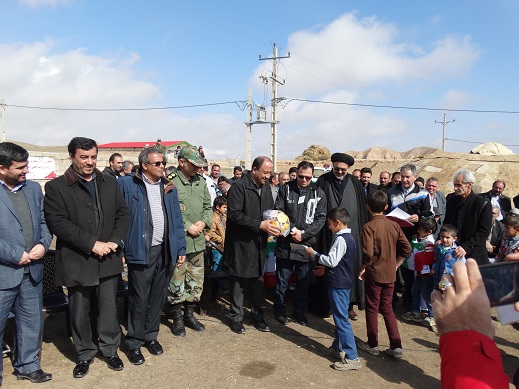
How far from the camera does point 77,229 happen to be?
3631 millimetres

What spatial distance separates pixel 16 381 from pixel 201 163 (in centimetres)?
287

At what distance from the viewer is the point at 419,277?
555 centimetres

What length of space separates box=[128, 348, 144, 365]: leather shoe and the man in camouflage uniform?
705mm

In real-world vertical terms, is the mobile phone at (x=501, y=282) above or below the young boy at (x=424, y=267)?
above

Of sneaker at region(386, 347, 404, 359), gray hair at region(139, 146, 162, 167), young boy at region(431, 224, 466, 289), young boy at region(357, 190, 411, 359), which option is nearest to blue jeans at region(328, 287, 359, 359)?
young boy at region(357, 190, 411, 359)

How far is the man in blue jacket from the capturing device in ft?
13.5

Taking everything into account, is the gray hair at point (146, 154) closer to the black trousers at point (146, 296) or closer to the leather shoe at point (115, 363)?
the black trousers at point (146, 296)

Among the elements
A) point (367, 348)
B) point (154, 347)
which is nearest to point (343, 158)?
point (367, 348)

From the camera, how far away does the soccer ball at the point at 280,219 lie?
189 inches

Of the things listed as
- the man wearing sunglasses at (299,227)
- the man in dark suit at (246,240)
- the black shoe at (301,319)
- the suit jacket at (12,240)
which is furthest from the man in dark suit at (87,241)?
the black shoe at (301,319)

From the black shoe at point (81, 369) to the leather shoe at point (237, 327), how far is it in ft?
5.72

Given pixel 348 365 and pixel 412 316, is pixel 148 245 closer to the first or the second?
pixel 348 365

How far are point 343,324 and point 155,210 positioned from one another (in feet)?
7.65

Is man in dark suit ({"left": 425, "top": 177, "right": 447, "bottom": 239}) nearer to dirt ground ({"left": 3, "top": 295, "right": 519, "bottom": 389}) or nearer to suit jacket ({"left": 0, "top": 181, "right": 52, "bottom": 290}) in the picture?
dirt ground ({"left": 3, "top": 295, "right": 519, "bottom": 389})
